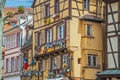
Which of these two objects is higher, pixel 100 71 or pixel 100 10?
pixel 100 10

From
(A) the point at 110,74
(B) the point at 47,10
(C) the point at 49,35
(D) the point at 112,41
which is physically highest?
(B) the point at 47,10

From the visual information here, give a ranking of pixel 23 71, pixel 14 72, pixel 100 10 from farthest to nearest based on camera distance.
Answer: pixel 14 72 → pixel 23 71 → pixel 100 10

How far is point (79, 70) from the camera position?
119 ft

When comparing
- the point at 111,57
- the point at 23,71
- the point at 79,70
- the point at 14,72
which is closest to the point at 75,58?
the point at 79,70

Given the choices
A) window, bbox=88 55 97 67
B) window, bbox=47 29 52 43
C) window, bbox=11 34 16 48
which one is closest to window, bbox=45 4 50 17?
window, bbox=47 29 52 43

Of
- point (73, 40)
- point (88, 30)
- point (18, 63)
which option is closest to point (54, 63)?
point (73, 40)

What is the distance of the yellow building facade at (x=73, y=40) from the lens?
3634 centimetres

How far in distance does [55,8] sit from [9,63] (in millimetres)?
13667

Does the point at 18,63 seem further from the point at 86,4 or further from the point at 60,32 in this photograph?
the point at 86,4

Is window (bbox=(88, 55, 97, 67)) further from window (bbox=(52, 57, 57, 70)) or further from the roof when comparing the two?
window (bbox=(52, 57, 57, 70))

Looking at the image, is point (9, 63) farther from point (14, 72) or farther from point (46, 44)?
point (46, 44)

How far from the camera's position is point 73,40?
36.4 meters

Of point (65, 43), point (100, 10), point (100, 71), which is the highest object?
point (100, 10)

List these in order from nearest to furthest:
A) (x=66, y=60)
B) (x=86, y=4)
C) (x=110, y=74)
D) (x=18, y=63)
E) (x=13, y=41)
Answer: (x=110, y=74) < (x=66, y=60) < (x=86, y=4) < (x=18, y=63) < (x=13, y=41)
